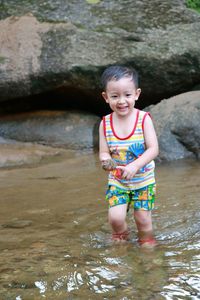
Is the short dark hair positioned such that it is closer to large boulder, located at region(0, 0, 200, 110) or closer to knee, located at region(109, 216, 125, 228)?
knee, located at region(109, 216, 125, 228)

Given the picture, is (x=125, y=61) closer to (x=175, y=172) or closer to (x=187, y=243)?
(x=175, y=172)

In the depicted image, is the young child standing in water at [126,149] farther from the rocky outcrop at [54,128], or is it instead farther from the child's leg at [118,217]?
the rocky outcrop at [54,128]

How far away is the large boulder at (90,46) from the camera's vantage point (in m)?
7.05

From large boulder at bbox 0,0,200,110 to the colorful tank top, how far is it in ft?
12.5

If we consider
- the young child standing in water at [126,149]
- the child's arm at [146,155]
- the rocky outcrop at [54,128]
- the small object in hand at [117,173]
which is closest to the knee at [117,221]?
the young child standing in water at [126,149]

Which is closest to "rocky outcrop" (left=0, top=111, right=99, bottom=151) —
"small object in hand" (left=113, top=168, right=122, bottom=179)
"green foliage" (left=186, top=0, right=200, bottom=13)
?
"green foliage" (left=186, top=0, right=200, bottom=13)

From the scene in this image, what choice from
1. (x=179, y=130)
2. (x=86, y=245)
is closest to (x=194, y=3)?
(x=179, y=130)

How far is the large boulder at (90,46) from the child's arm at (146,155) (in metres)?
3.85

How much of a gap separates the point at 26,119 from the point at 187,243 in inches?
191

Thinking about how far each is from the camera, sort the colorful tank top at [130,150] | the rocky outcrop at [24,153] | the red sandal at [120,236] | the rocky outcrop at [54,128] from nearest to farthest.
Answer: the colorful tank top at [130,150] < the red sandal at [120,236] < the rocky outcrop at [24,153] < the rocky outcrop at [54,128]

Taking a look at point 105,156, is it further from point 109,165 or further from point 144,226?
point 144,226

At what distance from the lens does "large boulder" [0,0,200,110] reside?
7.05 metres

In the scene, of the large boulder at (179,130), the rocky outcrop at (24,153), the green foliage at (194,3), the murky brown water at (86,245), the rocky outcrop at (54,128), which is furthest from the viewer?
the green foliage at (194,3)

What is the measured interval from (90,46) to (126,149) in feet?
13.5
